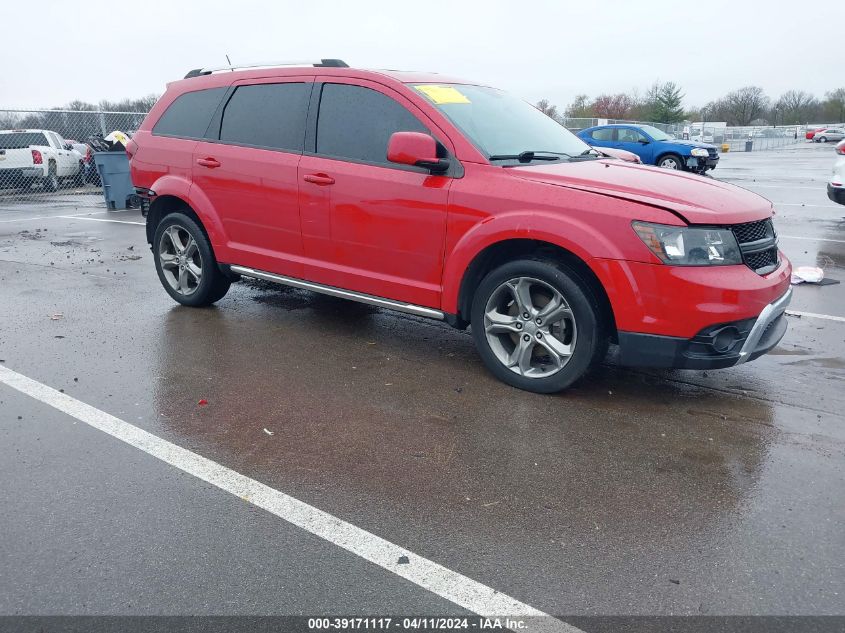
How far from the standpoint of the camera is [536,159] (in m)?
4.95

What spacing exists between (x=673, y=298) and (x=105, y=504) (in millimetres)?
3009

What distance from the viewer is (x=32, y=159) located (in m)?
19.6

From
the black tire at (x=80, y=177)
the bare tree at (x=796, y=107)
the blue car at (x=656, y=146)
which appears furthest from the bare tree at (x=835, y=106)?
the black tire at (x=80, y=177)

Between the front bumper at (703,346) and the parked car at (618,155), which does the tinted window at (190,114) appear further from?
the front bumper at (703,346)

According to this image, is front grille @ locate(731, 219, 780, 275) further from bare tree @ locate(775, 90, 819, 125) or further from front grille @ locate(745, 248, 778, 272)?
bare tree @ locate(775, 90, 819, 125)

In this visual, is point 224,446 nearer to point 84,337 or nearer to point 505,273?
point 505,273

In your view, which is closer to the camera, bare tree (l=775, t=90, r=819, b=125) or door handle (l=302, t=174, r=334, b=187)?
door handle (l=302, t=174, r=334, b=187)

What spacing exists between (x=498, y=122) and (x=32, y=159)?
18209 mm

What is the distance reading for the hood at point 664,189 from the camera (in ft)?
13.5

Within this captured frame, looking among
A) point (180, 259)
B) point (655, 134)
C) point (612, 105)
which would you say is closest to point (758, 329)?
point (180, 259)

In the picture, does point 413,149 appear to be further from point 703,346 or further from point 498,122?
point 703,346

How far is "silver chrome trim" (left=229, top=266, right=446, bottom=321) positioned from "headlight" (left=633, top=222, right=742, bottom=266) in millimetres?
1455

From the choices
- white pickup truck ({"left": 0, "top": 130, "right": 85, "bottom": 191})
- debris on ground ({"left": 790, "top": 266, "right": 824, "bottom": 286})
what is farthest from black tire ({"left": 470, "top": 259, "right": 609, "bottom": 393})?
white pickup truck ({"left": 0, "top": 130, "right": 85, "bottom": 191})

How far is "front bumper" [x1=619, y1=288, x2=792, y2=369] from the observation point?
4.11m
